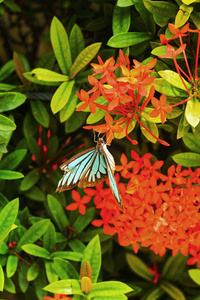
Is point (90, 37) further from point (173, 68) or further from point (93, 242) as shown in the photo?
point (93, 242)

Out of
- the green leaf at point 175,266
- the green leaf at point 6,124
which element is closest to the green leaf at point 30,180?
the green leaf at point 6,124

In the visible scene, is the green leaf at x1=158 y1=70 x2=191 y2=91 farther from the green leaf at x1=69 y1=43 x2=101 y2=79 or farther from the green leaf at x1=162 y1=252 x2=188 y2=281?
the green leaf at x1=162 y1=252 x2=188 y2=281

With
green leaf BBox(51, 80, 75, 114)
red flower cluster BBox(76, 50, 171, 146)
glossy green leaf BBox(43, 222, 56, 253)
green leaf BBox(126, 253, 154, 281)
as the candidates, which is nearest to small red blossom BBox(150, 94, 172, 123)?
red flower cluster BBox(76, 50, 171, 146)

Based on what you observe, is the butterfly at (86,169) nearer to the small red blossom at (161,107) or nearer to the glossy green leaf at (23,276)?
the small red blossom at (161,107)

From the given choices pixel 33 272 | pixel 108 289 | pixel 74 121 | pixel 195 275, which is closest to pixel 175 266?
pixel 195 275

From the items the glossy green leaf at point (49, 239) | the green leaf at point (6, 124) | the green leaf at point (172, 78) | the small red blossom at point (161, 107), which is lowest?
the glossy green leaf at point (49, 239)

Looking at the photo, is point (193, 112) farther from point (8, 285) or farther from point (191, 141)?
point (8, 285)
